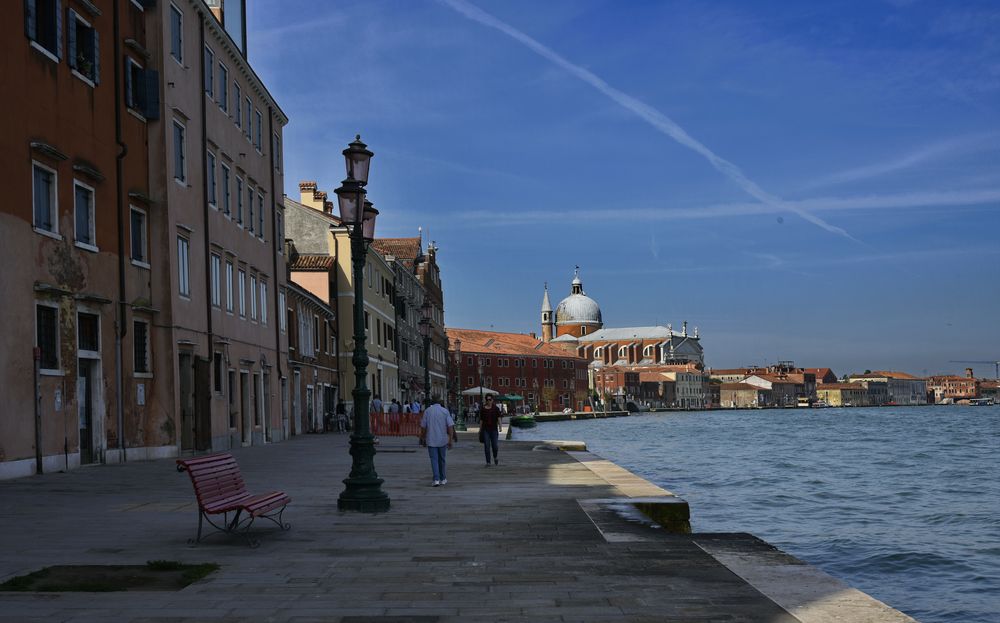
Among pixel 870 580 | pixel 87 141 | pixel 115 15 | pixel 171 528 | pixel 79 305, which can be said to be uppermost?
pixel 115 15

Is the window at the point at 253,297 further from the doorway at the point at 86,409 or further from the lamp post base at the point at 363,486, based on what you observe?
the lamp post base at the point at 363,486

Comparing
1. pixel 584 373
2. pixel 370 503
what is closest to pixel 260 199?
pixel 370 503

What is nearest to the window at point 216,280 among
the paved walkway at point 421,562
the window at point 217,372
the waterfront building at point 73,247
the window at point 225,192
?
the window at point 217,372

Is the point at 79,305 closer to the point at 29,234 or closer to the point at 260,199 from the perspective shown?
the point at 29,234

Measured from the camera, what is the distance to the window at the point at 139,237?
23562 millimetres

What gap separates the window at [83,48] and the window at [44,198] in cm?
237

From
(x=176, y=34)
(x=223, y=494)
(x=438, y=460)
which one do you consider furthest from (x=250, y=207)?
(x=223, y=494)

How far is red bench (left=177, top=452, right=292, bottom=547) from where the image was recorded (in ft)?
31.9

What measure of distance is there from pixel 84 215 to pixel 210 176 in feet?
26.2

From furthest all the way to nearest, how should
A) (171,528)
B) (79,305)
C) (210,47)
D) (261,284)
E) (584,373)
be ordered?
(584,373)
(261,284)
(210,47)
(79,305)
(171,528)

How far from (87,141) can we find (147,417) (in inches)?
251

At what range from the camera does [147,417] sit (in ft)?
78.0

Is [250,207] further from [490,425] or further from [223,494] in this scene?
[223,494]

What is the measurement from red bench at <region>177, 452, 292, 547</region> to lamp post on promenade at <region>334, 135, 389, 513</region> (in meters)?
2.05
